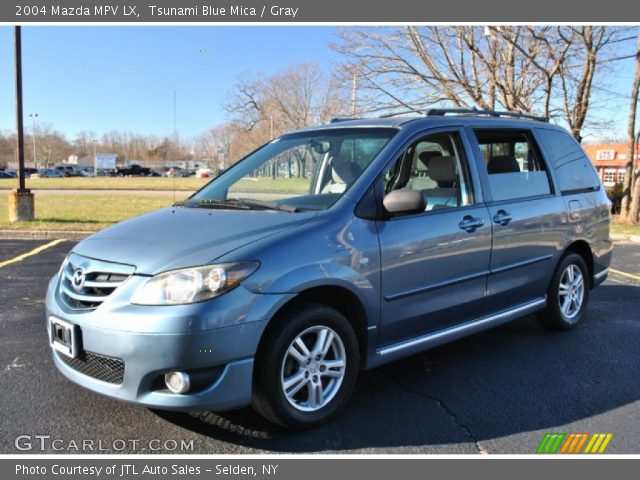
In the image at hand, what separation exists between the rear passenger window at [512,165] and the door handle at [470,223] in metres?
0.36

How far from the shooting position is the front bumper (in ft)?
8.86

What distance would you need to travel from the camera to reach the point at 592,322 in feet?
18.2

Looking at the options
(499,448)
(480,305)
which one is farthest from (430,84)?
(499,448)

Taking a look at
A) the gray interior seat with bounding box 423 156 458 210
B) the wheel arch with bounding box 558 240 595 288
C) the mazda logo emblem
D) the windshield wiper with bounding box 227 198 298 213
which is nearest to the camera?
the mazda logo emblem

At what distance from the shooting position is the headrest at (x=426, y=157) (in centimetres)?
429

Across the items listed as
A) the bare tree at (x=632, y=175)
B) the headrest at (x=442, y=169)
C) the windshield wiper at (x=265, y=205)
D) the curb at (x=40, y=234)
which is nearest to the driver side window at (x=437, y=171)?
the headrest at (x=442, y=169)

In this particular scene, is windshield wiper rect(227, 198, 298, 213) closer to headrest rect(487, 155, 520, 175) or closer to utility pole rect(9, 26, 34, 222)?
headrest rect(487, 155, 520, 175)

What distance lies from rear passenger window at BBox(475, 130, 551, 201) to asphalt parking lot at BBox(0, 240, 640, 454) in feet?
4.39

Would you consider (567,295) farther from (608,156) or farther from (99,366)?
(608,156)

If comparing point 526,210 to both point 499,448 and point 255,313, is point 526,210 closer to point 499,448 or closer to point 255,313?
point 499,448

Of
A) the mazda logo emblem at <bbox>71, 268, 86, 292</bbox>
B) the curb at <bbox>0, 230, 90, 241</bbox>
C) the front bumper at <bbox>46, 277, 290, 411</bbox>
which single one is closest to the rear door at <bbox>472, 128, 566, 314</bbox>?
the front bumper at <bbox>46, 277, 290, 411</bbox>

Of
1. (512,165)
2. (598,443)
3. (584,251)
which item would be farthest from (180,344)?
(584,251)

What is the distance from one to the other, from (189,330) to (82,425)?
1098 millimetres
